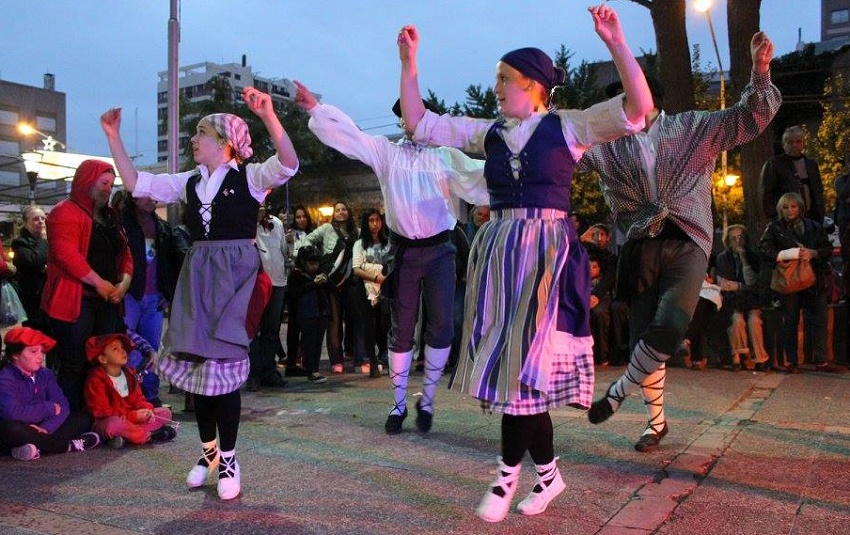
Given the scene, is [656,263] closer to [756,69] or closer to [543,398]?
[756,69]

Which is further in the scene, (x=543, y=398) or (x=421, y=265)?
(x=421, y=265)

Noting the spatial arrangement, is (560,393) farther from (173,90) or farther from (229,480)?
(173,90)

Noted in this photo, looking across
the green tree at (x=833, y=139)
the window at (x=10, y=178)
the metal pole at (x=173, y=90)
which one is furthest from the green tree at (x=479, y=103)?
the window at (x=10, y=178)

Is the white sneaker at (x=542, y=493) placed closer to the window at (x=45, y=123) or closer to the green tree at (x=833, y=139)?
the green tree at (x=833, y=139)

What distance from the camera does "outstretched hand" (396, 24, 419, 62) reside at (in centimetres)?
350

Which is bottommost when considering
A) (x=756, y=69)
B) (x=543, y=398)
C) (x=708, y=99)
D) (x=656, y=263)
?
(x=543, y=398)

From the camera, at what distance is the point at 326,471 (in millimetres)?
4160

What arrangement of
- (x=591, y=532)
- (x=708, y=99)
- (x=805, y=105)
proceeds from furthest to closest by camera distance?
(x=805, y=105), (x=708, y=99), (x=591, y=532)

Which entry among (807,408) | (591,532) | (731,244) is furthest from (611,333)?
(591,532)

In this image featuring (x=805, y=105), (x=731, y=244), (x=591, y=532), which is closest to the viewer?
(x=591, y=532)

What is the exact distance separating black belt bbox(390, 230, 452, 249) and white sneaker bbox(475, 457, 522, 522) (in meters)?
2.27

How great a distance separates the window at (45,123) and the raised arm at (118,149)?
88.6 metres

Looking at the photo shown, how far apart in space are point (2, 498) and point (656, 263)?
360 centimetres

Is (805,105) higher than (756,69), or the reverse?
(805,105)
